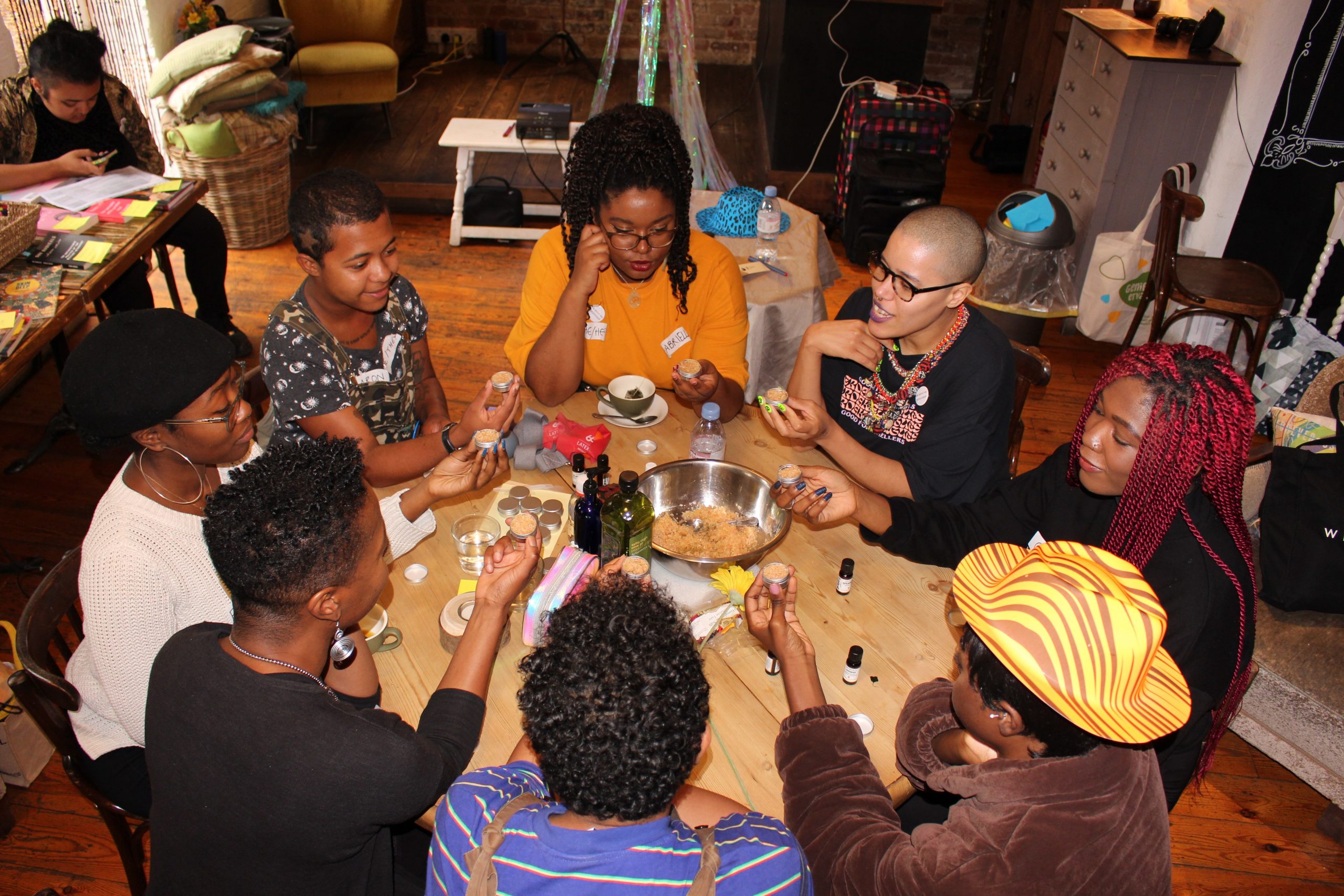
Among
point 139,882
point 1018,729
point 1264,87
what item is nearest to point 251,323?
point 139,882

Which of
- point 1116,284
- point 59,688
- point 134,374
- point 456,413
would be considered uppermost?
point 134,374

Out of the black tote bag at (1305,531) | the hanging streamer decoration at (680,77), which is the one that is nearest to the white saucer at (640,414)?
the black tote bag at (1305,531)

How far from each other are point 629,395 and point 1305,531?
2.08 meters

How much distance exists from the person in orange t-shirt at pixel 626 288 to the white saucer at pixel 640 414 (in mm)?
80

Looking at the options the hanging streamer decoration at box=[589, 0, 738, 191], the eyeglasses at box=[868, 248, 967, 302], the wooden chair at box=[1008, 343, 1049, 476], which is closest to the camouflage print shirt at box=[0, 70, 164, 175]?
the hanging streamer decoration at box=[589, 0, 738, 191]

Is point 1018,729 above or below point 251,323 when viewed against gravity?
above

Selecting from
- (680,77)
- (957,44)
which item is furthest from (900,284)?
(957,44)

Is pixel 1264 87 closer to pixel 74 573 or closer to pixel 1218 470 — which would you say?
pixel 1218 470

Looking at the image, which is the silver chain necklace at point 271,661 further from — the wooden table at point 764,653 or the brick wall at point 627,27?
the brick wall at point 627,27

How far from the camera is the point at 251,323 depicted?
517 cm

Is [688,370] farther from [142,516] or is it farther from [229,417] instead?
[142,516]

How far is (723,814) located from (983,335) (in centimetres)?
155

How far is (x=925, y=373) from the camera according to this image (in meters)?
2.55

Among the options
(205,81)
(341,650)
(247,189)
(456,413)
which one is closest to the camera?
(341,650)
